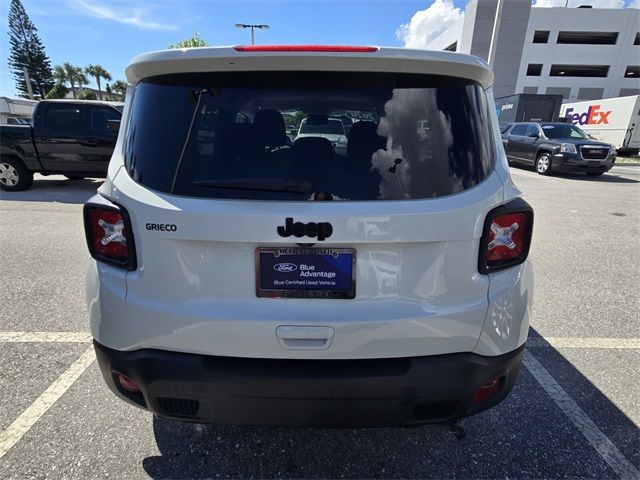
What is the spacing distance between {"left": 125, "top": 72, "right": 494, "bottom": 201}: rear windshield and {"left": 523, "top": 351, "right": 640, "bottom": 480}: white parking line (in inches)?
67.9

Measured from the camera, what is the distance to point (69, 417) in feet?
7.23

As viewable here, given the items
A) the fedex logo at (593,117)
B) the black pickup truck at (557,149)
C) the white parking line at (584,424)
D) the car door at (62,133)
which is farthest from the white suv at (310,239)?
the fedex logo at (593,117)

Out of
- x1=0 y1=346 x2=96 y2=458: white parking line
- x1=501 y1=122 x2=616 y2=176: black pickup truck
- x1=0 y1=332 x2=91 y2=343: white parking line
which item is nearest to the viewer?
x1=0 y1=346 x2=96 y2=458: white parking line

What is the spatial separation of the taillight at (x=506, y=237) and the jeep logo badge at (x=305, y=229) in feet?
2.08

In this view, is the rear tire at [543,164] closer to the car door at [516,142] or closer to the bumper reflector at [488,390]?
the car door at [516,142]

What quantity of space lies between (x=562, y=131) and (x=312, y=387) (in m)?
16.1

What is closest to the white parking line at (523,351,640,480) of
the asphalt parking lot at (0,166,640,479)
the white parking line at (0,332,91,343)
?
the asphalt parking lot at (0,166,640,479)

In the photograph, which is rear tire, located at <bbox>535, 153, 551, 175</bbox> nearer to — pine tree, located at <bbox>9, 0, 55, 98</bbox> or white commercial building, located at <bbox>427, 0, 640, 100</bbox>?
white commercial building, located at <bbox>427, 0, 640, 100</bbox>

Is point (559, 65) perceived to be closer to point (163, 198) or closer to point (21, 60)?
point (163, 198)

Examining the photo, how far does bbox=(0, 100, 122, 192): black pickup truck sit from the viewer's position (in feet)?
27.6

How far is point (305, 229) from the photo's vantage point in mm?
1407

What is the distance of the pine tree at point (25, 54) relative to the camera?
52531mm

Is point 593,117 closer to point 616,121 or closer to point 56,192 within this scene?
point 616,121

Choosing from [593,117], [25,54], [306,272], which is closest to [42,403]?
[306,272]
